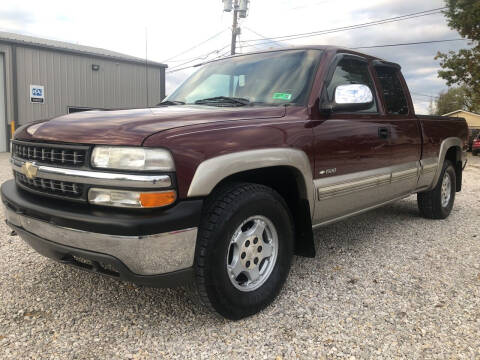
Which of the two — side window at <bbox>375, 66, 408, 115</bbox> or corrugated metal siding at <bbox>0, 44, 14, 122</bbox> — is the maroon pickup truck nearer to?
side window at <bbox>375, 66, 408, 115</bbox>

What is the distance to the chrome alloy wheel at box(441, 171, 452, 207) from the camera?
528cm

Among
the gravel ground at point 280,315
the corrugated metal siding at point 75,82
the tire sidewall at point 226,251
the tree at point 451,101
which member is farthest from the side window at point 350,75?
the tree at point 451,101

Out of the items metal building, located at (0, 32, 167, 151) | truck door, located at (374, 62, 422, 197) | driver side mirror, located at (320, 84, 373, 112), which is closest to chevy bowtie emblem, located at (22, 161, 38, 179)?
driver side mirror, located at (320, 84, 373, 112)

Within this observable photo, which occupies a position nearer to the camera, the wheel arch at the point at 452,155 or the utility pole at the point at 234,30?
the wheel arch at the point at 452,155

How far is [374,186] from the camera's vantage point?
3541mm

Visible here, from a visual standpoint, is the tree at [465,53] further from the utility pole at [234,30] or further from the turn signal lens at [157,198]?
the turn signal lens at [157,198]

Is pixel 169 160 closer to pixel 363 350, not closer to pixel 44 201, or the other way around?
pixel 44 201

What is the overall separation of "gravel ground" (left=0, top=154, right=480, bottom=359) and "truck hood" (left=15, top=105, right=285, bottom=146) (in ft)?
3.71

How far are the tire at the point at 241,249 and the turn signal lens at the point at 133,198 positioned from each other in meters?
0.30

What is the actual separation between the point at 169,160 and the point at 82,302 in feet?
4.47

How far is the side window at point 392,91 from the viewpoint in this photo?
3.95 meters

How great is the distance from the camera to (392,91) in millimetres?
4141

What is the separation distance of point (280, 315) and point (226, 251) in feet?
2.18

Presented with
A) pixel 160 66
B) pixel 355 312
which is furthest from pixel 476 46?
pixel 355 312
